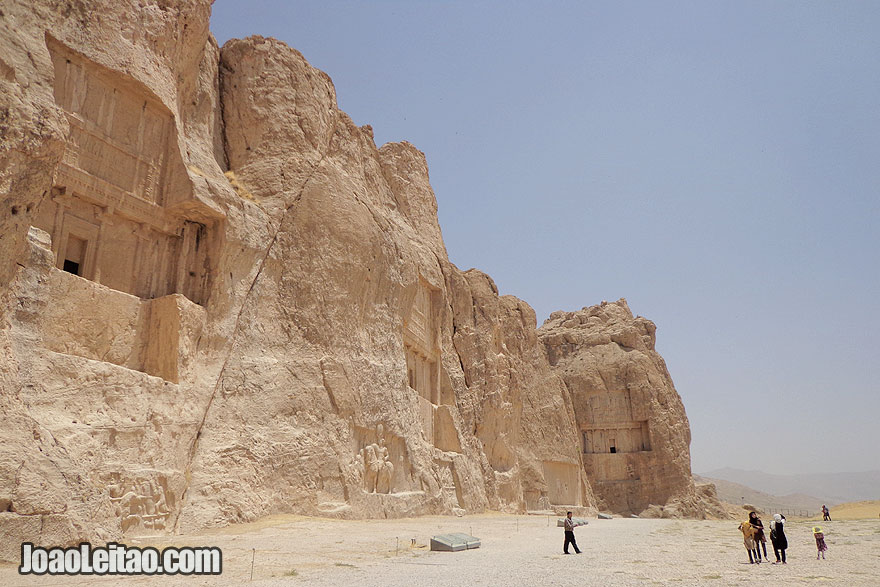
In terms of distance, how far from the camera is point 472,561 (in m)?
11.1

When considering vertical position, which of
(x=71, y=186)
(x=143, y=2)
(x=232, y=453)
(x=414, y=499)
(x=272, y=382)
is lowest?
(x=414, y=499)

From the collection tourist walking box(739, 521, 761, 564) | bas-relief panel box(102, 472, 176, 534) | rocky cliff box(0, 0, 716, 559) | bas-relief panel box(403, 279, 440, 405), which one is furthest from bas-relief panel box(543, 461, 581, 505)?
bas-relief panel box(102, 472, 176, 534)

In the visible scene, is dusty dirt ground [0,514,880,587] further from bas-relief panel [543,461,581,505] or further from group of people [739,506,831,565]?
bas-relief panel [543,461,581,505]

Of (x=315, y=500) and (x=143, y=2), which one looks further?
(x=315, y=500)

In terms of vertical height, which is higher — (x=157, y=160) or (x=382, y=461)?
(x=157, y=160)

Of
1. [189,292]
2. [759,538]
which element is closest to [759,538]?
[759,538]

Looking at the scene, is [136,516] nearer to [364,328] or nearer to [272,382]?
[272,382]

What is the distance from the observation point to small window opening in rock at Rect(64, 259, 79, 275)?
A: 48.1 feet

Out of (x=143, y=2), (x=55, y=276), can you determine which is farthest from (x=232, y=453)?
(x=143, y=2)

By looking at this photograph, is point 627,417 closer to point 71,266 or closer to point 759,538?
point 759,538

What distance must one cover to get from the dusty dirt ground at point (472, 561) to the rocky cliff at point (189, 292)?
5.77ft

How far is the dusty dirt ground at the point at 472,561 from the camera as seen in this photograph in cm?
877

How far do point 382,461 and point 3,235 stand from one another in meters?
13.7

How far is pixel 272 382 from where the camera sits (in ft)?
58.3
